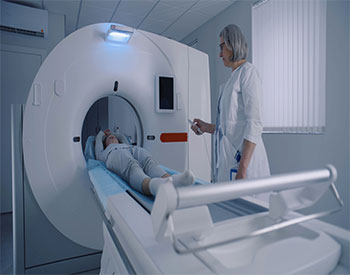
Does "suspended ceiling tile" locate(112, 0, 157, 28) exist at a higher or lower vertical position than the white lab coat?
higher

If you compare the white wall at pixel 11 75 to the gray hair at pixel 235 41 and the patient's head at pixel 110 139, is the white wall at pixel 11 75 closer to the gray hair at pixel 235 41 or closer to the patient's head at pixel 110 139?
the patient's head at pixel 110 139

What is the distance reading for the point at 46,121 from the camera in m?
1.29

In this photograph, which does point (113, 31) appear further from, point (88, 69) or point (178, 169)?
point (178, 169)

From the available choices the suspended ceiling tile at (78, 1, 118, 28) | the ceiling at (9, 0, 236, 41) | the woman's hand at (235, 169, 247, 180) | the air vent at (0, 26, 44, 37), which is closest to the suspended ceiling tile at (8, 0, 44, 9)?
the ceiling at (9, 0, 236, 41)

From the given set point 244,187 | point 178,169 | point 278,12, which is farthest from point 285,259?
point 278,12

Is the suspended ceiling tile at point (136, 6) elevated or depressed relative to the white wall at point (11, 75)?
elevated

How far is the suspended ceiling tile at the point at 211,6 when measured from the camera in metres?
2.68

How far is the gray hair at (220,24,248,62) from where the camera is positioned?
4.23 ft

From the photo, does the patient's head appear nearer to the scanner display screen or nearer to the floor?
the scanner display screen

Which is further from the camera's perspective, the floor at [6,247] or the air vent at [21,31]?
the air vent at [21,31]

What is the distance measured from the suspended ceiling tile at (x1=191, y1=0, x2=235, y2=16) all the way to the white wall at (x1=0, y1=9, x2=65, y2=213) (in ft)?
5.97

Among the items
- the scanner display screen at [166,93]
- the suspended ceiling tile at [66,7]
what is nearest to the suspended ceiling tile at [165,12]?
the suspended ceiling tile at [66,7]

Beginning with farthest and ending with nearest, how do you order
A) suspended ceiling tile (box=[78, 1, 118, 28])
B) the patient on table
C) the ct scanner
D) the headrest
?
suspended ceiling tile (box=[78, 1, 118, 28]) < the headrest < the patient on table < the ct scanner

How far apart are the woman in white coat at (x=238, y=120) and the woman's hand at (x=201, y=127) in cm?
16
